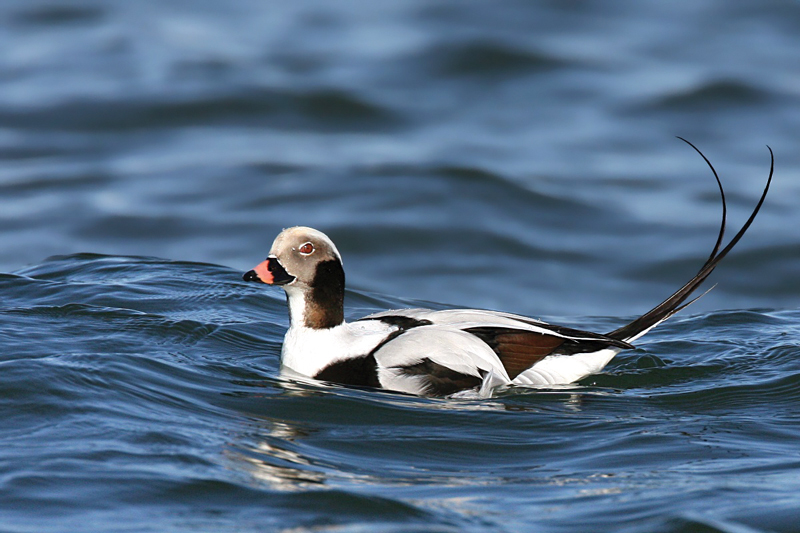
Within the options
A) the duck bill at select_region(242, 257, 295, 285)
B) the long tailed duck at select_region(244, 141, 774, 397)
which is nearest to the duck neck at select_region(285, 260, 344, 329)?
the long tailed duck at select_region(244, 141, 774, 397)

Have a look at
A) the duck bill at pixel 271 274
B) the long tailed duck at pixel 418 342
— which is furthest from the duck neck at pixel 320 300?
the duck bill at pixel 271 274

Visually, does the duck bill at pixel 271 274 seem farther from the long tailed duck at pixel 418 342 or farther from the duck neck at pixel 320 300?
the duck neck at pixel 320 300

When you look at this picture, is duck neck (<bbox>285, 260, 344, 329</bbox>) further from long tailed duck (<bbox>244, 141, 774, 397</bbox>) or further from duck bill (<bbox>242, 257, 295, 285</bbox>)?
duck bill (<bbox>242, 257, 295, 285</bbox>)

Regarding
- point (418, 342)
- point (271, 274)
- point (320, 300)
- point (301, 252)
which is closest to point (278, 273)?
point (271, 274)

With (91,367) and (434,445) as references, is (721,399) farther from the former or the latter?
(91,367)

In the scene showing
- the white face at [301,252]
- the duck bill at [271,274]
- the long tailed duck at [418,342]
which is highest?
the white face at [301,252]

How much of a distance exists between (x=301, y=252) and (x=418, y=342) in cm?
78

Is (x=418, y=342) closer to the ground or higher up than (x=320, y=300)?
closer to the ground

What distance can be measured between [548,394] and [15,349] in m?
2.70

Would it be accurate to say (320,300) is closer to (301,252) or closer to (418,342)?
(301,252)

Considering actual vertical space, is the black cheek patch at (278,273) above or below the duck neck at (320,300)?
Result: above

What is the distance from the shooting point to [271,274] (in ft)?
18.7

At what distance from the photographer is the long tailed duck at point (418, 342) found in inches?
216

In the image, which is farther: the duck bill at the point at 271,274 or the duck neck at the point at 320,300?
the duck neck at the point at 320,300
